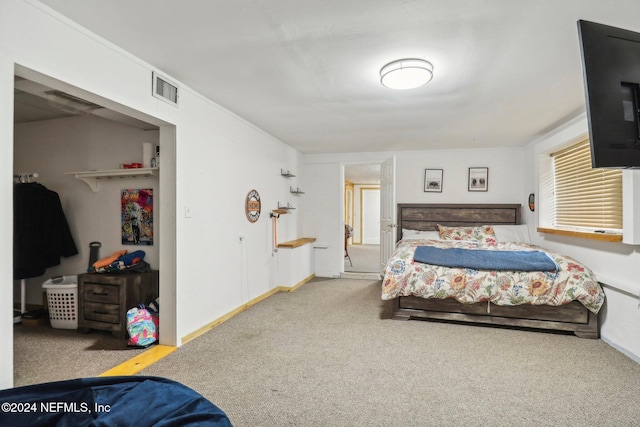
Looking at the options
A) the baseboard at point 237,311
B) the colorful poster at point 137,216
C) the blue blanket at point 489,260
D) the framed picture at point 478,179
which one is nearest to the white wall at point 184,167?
the baseboard at point 237,311

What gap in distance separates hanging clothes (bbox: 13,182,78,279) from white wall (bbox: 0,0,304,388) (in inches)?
56.5

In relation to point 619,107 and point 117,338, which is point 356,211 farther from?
point 619,107

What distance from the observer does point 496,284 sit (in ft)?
9.83

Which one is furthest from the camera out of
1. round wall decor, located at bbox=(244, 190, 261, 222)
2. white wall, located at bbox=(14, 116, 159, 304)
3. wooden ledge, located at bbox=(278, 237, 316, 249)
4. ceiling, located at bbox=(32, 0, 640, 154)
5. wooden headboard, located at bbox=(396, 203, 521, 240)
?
wooden headboard, located at bbox=(396, 203, 521, 240)

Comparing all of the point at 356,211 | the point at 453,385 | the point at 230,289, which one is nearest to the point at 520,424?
the point at 453,385

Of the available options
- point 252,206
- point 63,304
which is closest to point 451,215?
point 252,206

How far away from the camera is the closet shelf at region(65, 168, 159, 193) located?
9.55 ft

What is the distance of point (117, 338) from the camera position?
111 inches

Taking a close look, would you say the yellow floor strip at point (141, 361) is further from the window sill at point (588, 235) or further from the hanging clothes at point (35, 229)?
the window sill at point (588, 235)

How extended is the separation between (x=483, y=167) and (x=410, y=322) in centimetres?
308

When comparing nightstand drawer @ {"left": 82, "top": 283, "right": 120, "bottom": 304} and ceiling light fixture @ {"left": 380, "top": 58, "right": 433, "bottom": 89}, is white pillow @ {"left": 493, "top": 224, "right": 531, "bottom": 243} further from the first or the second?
nightstand drawer @ {"left": 82, "top": 283, "right": 120, "bottom": 304}

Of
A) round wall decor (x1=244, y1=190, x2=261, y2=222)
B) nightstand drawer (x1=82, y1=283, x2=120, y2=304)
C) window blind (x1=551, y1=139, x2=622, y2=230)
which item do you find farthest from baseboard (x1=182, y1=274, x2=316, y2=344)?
window blind (x1=551, y1=139, x2=622, y2=230)

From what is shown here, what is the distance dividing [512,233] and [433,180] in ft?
4.64

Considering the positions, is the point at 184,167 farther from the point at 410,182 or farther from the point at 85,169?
the point at 410,182
